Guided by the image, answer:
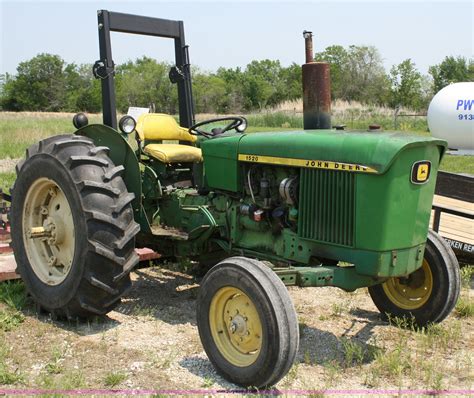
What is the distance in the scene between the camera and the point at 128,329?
14.5ft

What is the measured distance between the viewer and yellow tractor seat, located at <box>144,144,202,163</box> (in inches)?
196

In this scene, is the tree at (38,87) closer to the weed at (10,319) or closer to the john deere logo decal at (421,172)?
the weed at (10,319)

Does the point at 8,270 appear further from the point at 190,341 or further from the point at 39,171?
the point at 190,341

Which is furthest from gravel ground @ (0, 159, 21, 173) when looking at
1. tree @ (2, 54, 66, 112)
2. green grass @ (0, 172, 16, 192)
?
tree @ (2, 54, 66, 112)

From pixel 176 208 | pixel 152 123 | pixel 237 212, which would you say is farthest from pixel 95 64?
pixel 237 212

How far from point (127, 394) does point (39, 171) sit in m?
2.06

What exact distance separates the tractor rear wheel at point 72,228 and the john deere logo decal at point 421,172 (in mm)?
1981

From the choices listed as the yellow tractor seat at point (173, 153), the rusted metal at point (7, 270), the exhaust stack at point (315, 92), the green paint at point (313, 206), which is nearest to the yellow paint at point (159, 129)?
the yellow tractor seat at point (173, 153)

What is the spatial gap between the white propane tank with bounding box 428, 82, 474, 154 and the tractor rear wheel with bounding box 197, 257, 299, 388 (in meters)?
15.6

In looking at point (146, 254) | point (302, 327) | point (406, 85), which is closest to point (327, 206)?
point (302, 327)

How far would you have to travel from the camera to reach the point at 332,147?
3.78 metres

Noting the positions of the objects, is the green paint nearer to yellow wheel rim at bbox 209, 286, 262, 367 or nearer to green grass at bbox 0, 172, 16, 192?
yellow wheel rim at bbox 209, 286, 262, 367

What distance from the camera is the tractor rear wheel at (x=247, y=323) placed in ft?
10.7

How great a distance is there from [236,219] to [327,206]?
2.98 feet
